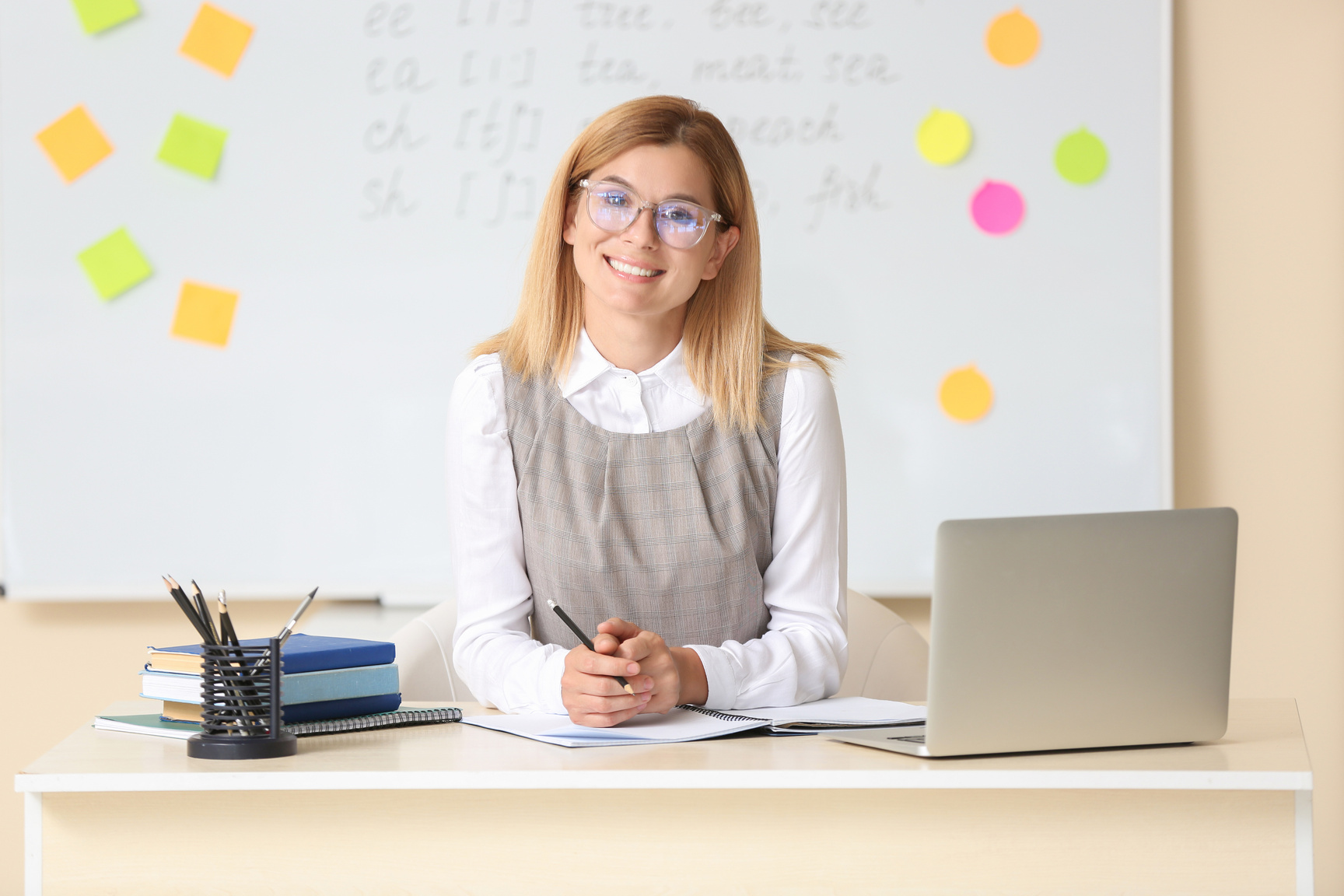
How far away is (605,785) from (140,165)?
2.06 metres

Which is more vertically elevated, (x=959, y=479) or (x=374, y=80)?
(x=374, y=80)

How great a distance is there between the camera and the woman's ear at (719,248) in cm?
158

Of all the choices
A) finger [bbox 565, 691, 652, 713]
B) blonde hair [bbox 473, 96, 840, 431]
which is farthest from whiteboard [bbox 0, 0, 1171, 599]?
finger [bbox 565, 691, 652, 713]

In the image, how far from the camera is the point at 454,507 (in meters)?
1.53

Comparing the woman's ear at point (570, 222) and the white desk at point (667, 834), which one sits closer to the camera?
the white desk at point (667, 834)

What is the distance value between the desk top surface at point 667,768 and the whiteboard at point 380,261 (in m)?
1.47

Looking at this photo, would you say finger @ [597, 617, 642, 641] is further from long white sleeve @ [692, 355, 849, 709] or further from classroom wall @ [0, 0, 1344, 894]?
classroom wall @ [0, 0, 1344, 894]

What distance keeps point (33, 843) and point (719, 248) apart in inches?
39.8

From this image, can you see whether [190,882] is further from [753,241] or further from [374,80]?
[374,80]

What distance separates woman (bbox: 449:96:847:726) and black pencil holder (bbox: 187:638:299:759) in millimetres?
413

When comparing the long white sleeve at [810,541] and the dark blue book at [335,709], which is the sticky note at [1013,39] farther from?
the dark blue book at [335,709]

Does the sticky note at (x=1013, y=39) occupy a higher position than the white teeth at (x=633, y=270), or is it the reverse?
the sticky note at (x=1013, y=39)

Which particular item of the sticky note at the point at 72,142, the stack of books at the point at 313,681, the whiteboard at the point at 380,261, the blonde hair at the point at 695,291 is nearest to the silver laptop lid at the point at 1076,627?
the stack of books at the point at 313,681

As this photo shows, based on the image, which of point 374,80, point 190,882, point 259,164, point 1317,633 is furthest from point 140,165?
point 1317,633
